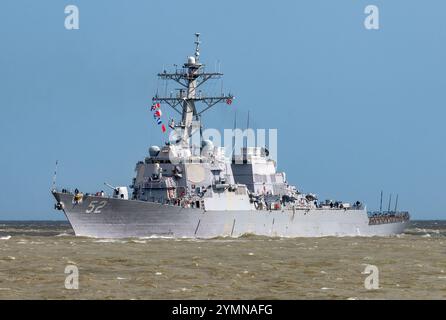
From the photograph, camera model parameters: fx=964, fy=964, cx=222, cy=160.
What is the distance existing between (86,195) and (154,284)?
1067 inches

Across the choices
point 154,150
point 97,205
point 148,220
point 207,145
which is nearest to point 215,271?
point 148,220

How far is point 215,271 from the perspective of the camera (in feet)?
117

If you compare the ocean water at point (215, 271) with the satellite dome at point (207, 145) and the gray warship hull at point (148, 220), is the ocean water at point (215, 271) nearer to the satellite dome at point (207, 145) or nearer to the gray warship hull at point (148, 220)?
the gray warship hull at point (148, 220)

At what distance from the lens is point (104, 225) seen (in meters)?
57.3

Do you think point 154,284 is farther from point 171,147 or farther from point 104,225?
point 171,147

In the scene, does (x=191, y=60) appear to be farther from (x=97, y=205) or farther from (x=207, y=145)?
(x=97, y=205)

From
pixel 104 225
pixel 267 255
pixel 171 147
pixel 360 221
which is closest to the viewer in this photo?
pixel 267 255

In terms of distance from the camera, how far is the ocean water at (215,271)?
2905cm

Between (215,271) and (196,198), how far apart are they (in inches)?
964

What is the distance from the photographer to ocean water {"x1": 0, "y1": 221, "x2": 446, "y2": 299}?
2905cm
